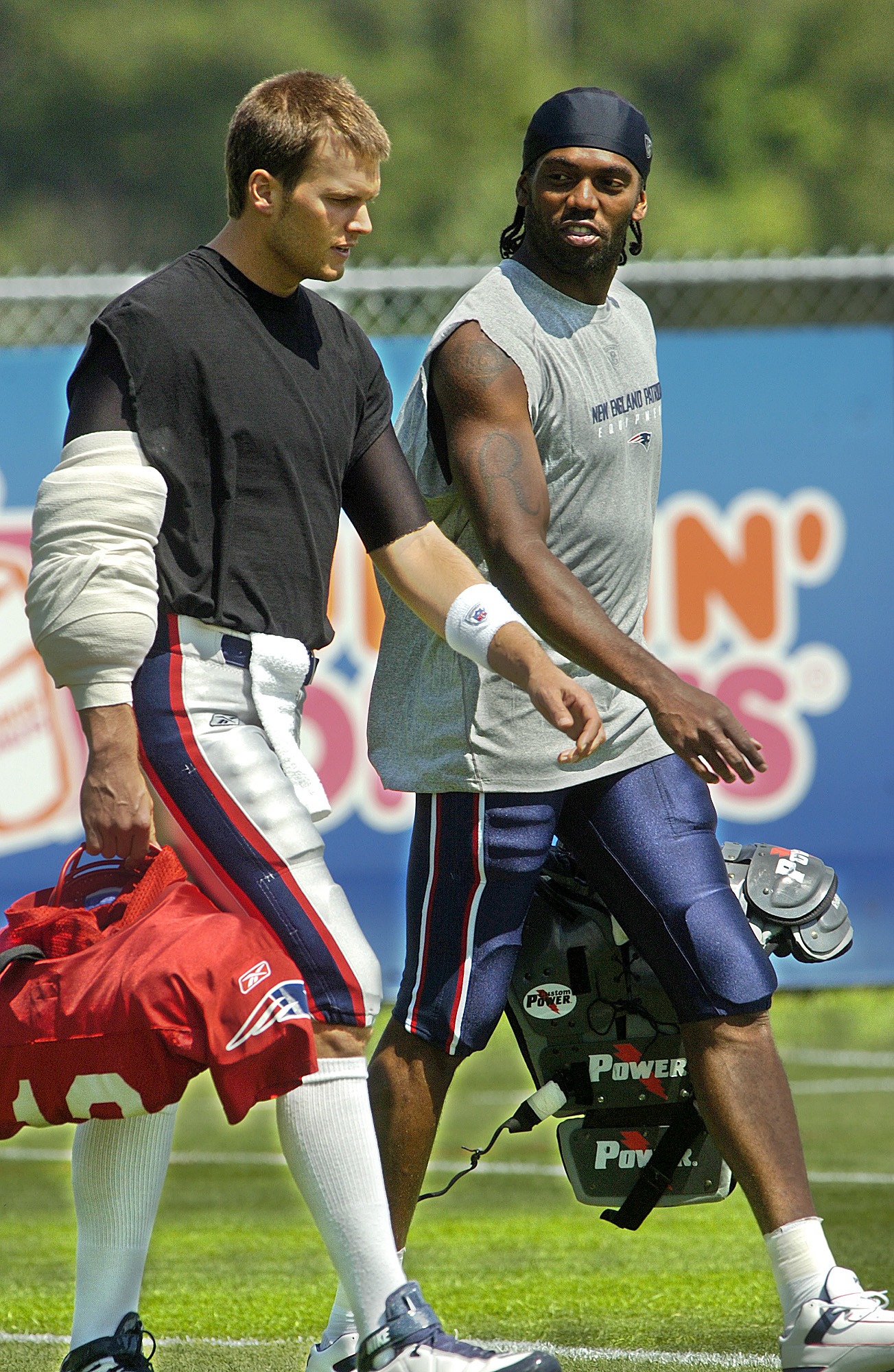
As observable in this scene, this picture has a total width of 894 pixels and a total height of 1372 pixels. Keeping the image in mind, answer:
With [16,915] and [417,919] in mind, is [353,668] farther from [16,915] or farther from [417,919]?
[16,915]

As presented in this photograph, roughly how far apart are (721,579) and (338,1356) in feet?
19.6

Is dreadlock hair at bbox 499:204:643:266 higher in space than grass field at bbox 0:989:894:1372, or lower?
higher

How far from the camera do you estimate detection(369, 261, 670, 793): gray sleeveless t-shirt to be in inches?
154

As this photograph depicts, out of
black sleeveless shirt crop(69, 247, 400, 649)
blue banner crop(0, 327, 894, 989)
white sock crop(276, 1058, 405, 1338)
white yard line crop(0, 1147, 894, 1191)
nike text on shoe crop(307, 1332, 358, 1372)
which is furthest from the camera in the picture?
blue banner crop(0, 327, 894, 989)

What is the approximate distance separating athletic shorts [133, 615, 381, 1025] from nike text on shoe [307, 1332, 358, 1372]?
77cm

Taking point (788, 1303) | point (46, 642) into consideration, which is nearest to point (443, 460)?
point (46, 642)

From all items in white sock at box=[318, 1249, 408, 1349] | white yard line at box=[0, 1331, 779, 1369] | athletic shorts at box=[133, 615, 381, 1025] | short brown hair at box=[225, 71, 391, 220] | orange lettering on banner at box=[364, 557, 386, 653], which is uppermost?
short brown hair at box=[225, 71, 391, 220]

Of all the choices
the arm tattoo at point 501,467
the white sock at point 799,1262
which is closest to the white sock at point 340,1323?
the white sock at point 799,1262

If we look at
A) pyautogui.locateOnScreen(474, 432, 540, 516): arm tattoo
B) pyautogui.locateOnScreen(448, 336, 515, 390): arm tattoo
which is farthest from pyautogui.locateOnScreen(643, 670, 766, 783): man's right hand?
pyautogui.locateOnScreen(448, 336, 515, 390): arm tattoo

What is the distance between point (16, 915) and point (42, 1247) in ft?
7.86

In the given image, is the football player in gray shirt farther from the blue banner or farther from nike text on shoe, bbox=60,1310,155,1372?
the blue banner

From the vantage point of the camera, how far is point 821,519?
9.33m

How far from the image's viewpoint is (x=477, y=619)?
3547 mm

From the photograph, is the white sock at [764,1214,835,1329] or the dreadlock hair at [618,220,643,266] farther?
the dreadlock hair at [618,220,643,266]
